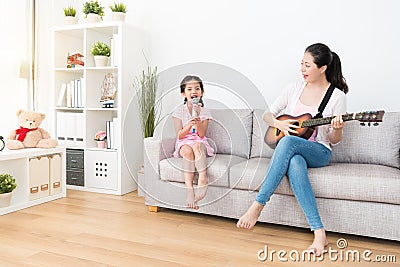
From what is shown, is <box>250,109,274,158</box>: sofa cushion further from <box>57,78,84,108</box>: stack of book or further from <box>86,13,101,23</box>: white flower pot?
<box>86,13,101,23</box>: white flower pot

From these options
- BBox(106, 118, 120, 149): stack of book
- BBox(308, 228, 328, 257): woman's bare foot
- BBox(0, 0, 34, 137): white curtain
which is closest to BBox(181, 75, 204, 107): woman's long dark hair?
BBox(308, 228, 328, 257): woman's bare foot

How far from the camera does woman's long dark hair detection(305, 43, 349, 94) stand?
2373mm

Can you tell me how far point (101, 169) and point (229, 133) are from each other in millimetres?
1183

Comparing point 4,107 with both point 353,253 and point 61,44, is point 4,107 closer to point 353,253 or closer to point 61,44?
point 61,44

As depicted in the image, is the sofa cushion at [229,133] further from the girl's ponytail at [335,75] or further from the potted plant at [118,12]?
the potted plant at [118,12]

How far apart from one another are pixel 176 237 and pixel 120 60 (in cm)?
153

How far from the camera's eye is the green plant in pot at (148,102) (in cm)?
306

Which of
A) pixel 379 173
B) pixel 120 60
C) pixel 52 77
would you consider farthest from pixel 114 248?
pixel 52 77

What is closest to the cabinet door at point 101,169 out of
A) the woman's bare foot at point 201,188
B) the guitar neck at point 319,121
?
the woman's bare foot at point 201,188

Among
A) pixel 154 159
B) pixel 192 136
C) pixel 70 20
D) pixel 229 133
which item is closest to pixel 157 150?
pixel 154 159

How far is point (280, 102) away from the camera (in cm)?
255

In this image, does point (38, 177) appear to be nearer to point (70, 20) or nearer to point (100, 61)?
point (100, 61)

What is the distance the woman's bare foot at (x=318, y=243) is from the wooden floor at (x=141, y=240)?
5cm

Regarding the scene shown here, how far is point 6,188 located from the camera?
8.62 feet
